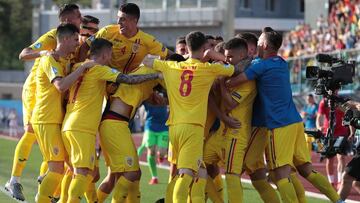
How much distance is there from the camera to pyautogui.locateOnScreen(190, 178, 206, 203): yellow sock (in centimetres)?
1097

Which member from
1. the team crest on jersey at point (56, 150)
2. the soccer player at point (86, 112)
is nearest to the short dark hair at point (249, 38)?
the soccer player at point (86, 112)

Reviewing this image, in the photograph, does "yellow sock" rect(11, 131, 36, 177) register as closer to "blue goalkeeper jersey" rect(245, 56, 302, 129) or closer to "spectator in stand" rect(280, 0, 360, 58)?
"blue goalkeeper jersey" rect(245, 56, 302, 129)

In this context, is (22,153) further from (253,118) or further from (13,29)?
(13,29)

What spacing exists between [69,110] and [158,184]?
6181 millimetres

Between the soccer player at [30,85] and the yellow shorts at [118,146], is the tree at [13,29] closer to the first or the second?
the soccer player at [30,85]

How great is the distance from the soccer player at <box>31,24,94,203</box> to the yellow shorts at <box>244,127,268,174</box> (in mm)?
2223

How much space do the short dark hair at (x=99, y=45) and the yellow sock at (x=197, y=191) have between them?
6.07 feet

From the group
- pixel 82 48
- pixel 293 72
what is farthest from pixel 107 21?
pixel 82 48

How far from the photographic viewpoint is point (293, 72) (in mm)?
29562

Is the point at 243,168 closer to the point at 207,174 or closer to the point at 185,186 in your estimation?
the point at 207,174

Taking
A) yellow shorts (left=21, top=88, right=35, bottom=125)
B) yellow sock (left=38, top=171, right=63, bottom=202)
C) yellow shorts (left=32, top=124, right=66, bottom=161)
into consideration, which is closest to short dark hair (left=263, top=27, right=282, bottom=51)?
yellow shorts (left=32, top=124, right=66, bottom=161)

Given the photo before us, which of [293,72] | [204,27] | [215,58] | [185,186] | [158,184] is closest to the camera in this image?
[185,186]

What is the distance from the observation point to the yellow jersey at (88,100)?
1092 centimetres

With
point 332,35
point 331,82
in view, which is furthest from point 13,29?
point 331,82
